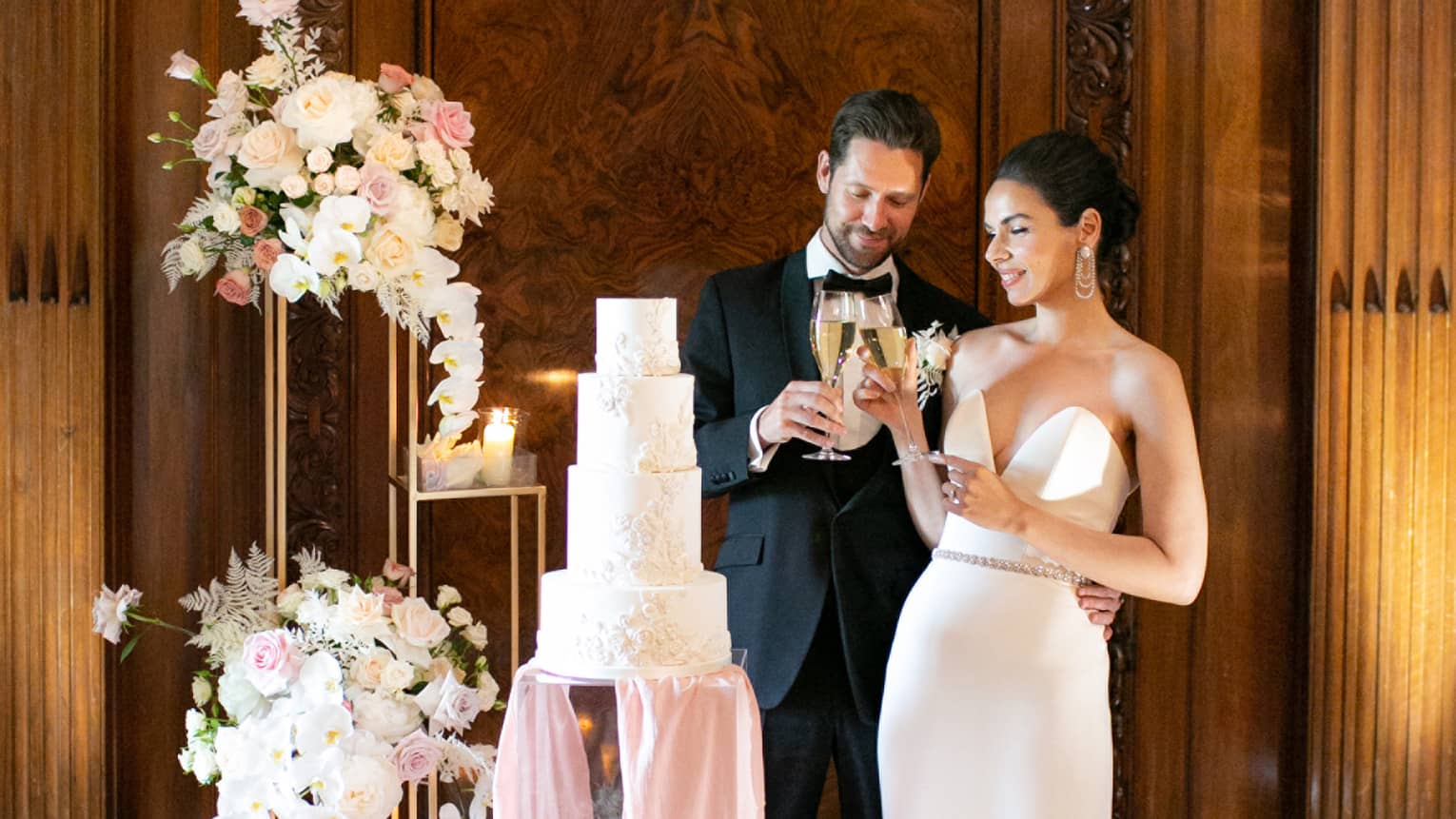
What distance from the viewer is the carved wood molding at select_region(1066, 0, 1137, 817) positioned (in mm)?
4055

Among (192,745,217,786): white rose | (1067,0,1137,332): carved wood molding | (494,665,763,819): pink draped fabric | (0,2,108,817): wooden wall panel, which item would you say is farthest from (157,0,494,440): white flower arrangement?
(1067,0,1137,332): carved wood molding

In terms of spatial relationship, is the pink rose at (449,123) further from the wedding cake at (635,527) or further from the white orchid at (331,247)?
the wedding cake at (635,527)

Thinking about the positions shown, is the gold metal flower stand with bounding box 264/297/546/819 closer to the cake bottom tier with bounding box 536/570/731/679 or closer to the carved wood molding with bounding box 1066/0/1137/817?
the cake bottom tier with bounding box 536/570/731/679

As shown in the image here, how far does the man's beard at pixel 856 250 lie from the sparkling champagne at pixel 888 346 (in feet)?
1.83

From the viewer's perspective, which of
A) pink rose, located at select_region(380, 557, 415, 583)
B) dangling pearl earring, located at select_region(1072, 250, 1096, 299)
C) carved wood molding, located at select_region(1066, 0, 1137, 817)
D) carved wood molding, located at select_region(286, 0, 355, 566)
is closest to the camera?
dangling pearl earring, located at select_region(1072, 250, 1096, 299)

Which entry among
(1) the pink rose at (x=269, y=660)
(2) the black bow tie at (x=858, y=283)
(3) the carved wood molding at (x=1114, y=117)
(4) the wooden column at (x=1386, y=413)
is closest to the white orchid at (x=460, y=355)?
(1) the pink rose at (x=269, y=660)

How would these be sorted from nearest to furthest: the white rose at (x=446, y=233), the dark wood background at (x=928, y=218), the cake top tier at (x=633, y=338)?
the cake top tier at (x=633, y=338) → the white rose at (x=446, y=233) → the dark wood background at (x=928, y=218)

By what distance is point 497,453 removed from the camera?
3.45m

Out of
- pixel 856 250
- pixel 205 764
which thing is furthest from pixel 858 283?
pixel 205 764

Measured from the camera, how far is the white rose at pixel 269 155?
3.05 meters

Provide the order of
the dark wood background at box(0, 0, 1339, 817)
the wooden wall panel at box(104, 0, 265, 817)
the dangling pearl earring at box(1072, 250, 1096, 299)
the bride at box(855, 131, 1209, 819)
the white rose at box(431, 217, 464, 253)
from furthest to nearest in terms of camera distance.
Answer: the dark wood background at box(0, 0, 1339, 817) < the wooden wall panel at box(104, 0, 265, 817) < the white rose at box(431, 217, 464, 253) < the dangling pearl earring at box(1072, 250, 1096, 299) < the bride at box(855, 131, 1209, 819)

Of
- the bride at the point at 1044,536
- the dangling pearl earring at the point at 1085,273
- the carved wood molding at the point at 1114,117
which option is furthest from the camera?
the carved wood molding at the point at 1114,117

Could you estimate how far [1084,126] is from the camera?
408 centimetres

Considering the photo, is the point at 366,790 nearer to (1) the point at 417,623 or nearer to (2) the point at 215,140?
(1) the point at 417,623
